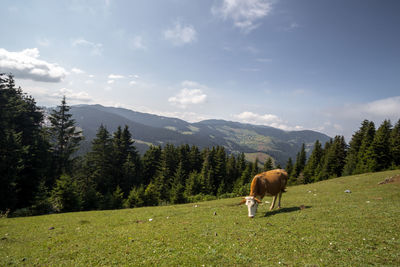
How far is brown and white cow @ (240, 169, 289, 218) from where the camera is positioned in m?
11.1

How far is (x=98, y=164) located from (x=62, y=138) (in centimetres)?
975

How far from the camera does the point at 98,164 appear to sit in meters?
41.9

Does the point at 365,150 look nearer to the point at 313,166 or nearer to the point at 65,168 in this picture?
the point at 313,166

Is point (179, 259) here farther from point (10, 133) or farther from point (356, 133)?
point (356, 133)

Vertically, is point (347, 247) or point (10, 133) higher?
point (10, 133)

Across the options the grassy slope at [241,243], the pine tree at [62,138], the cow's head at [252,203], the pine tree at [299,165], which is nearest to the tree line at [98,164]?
the pine tree at [62,138]

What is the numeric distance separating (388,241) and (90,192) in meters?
34.7

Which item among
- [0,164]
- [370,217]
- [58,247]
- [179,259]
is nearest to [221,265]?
[179,259]

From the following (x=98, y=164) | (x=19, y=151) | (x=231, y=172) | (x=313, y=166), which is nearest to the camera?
(x=19, y=151)

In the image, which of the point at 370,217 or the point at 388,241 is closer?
the point at 388,241

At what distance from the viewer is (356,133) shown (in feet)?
185

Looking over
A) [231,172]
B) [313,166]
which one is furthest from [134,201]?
[313,166]

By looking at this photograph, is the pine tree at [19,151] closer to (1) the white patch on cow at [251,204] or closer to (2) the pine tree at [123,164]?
(2) the pine tree at [123,164]

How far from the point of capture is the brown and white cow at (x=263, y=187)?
1112cm
